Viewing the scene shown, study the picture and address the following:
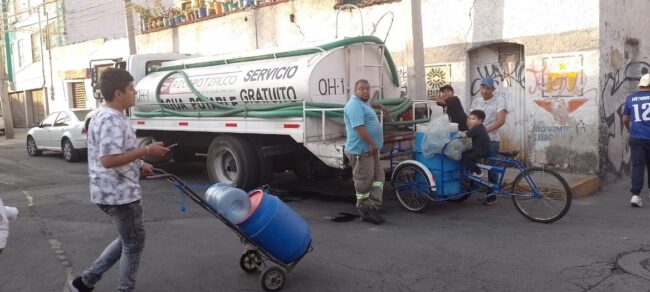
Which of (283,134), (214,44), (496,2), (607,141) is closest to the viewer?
(283,134)

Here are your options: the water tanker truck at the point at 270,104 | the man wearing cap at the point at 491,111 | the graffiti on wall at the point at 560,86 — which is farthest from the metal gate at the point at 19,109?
the man wearing cap at the point at 491,111

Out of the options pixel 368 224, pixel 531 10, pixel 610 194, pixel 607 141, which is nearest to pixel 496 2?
pixel 531 10

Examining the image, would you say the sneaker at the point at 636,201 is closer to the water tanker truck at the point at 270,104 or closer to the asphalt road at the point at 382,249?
the asphalt road at the point at 382,249

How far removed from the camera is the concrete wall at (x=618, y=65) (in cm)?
846

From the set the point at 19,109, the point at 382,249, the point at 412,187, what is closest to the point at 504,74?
the point at 412,187

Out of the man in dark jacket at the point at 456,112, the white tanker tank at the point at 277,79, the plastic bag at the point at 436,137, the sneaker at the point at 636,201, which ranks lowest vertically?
the sneaker at the point at 636,201

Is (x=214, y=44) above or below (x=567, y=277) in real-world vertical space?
above

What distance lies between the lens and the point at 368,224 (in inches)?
245

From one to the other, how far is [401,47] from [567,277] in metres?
7.20

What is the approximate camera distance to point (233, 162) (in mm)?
8555

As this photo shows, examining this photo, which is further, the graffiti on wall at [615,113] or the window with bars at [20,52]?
the window with bars at [20,52]

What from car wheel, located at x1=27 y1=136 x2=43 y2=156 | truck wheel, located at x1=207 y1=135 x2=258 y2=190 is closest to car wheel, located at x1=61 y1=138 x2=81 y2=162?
car wheel, located at x1=27 y1=136 x2=43 y2=156

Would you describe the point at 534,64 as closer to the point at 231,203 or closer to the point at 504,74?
the point at 504,74

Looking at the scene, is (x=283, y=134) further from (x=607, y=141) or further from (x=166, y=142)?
(x=607, y=141)
